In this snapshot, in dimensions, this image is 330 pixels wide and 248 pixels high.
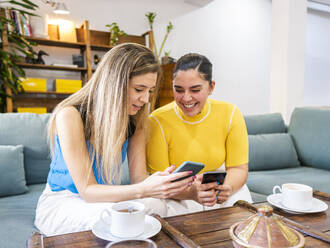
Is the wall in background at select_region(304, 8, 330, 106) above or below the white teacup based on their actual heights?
above

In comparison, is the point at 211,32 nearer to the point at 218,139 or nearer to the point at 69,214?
the point at 218,139

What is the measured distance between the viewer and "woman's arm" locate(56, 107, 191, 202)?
1.08 meters

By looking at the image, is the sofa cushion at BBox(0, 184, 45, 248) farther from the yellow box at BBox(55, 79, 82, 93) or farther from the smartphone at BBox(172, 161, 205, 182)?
the yellow box at BBox(55, 79, 82, 93)

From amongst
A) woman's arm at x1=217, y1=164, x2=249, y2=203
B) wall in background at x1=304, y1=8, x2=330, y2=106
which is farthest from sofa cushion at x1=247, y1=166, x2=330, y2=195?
wall in background at x1=304, y1=8, x2=330, y2=106

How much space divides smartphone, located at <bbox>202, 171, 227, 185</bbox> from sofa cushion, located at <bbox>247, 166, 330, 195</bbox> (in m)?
0.89

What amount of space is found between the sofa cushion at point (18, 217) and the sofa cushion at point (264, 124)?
5.66 ft

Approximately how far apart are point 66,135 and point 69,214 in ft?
0.98

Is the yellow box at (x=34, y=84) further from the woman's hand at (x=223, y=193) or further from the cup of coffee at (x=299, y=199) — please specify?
the cup of coffee at (x=299, y=199)

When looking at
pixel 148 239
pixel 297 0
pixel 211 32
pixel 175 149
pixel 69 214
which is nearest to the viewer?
pixel 148 239

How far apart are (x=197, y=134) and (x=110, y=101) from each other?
0.51 m

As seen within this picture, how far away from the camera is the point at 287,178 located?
6.94 feet

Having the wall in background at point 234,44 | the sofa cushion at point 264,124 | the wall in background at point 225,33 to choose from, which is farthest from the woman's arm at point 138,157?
the wall in background at point 234,44

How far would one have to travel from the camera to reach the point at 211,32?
17.0 feet

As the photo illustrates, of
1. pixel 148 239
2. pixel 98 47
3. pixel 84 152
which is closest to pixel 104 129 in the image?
pixel 84 152
